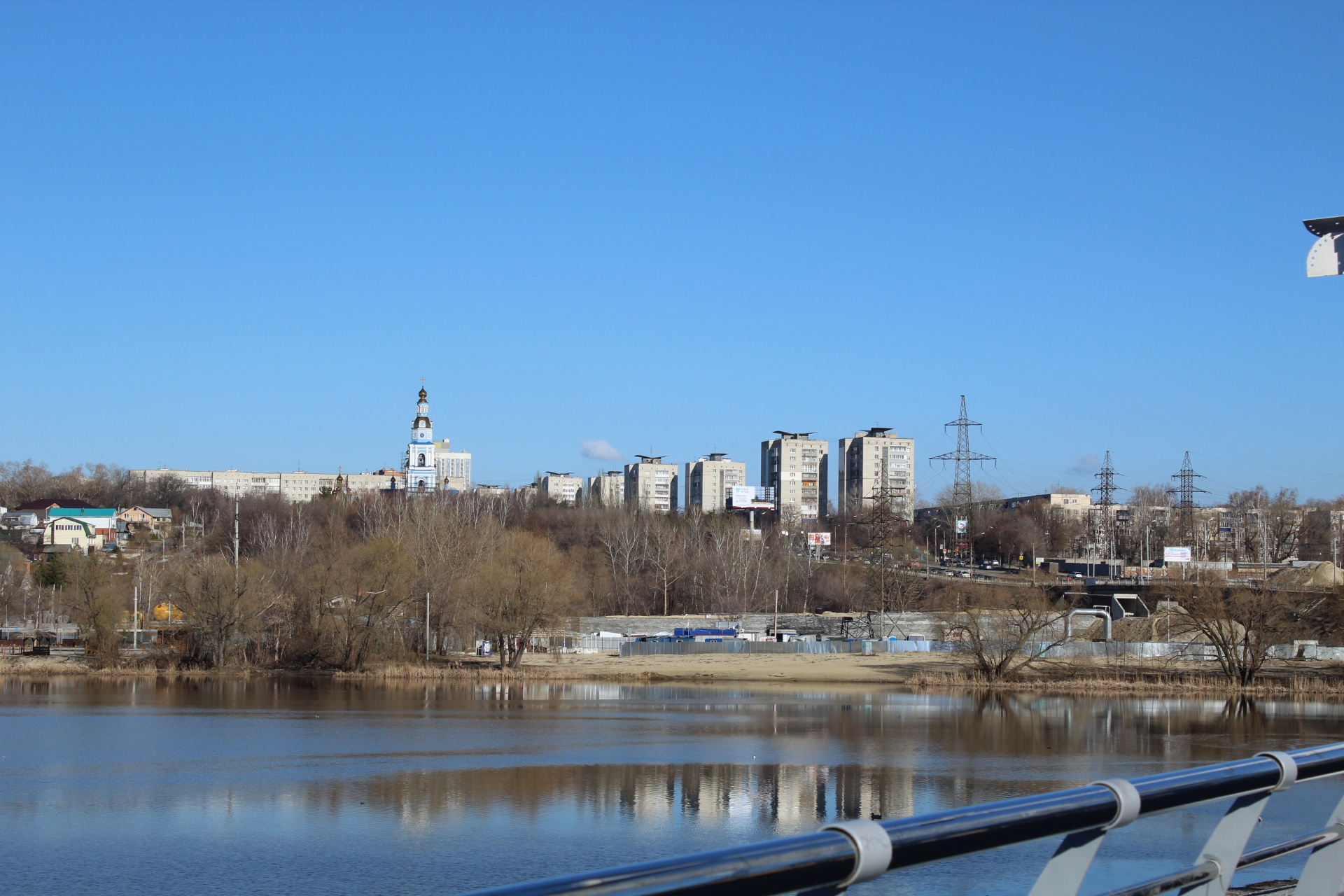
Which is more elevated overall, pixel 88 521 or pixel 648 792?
pixel 88 521

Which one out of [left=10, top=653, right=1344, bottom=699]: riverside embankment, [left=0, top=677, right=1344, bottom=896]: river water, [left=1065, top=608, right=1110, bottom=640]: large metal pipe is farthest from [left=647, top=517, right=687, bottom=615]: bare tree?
[left=0, top=677, right=1344, bottom=896]: river water

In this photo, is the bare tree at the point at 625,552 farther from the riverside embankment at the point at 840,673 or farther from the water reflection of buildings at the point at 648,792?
the water reflection of buildings at the point at 648,792

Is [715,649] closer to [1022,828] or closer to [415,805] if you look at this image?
[415,805]

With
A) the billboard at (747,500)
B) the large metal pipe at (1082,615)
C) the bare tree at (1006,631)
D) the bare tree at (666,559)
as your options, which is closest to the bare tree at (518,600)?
the bare tree at (1006,631)

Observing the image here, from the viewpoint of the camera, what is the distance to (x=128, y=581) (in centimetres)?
8306

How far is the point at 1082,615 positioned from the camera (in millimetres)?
83500

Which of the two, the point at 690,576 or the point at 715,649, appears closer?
the point at 715,649

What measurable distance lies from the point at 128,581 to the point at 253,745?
5424 centimetres

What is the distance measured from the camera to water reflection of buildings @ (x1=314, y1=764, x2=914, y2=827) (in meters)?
24.4

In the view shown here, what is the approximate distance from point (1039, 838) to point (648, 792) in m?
25.0

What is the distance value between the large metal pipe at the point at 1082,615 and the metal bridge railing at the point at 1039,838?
6282 centimetres

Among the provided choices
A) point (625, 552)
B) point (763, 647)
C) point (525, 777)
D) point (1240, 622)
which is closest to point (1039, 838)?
point (525, 777)

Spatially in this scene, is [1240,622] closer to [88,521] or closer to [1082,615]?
[1082,615]

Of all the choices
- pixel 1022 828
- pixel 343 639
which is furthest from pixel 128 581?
pixel 1022 828
